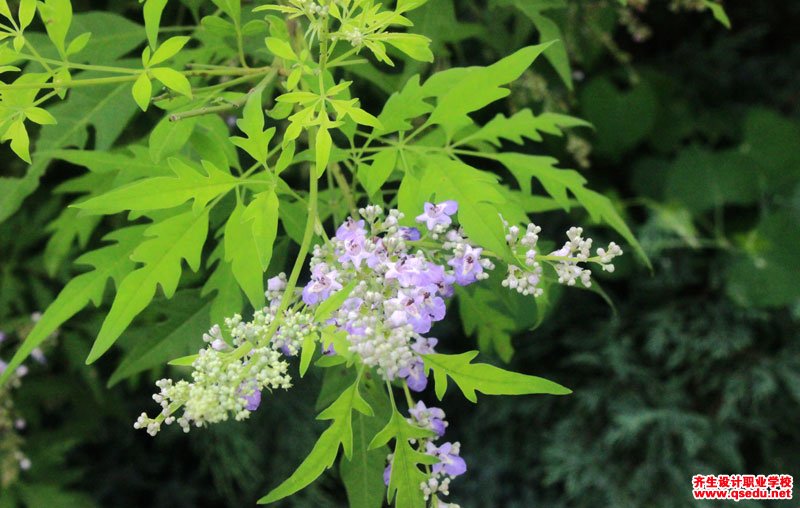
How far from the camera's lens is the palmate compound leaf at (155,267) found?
3.36ft

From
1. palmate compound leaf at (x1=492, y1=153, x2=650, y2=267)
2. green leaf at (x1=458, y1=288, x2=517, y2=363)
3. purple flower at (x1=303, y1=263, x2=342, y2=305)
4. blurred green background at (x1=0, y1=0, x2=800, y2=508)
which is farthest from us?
blurred green background at (x1=0, y1=0, x2=800, y2=508)

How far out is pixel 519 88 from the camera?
1.87 m

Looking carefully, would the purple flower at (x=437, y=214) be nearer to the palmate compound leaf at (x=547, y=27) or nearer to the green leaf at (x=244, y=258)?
the green leaf at (x=244, y=258)

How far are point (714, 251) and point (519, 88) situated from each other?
121cm

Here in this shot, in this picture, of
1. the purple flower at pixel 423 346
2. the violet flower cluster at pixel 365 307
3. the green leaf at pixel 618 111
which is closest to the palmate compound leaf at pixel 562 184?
the violet flower cluster at pixel 365 307

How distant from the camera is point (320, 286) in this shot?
0.96 meters

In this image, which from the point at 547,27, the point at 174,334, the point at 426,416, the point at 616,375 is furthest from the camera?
the point at 616,375

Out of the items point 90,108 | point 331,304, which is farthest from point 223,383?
point 90,108

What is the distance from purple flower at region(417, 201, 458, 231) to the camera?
1.02 metres

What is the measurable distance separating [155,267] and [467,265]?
16.4 inches

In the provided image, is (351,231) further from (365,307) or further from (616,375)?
(616,375)

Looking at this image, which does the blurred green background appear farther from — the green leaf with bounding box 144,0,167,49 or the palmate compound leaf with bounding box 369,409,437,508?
the palmate compound leaf with bounding box 369,409,437,508

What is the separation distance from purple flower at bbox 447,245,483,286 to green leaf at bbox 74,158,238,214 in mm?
337

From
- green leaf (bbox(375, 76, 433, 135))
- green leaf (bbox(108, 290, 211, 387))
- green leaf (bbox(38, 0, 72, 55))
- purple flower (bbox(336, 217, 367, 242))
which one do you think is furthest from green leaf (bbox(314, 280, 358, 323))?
green leaf (bbox(38, 0, 72, 55))
